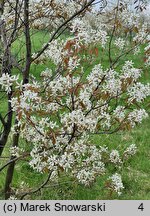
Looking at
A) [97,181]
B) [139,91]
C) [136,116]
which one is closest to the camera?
[139,91]

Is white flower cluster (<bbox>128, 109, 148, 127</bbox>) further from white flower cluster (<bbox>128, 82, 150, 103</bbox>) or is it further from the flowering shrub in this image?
white flower cluster (<bbox>128, 82, 150, 103</bbox>)

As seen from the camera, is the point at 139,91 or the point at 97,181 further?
the point at 97,181

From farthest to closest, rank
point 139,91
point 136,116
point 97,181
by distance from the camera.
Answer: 1. point 97,181
2. point 136,116
3. point 139,91

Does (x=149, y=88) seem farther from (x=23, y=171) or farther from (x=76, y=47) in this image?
(x=23, y=171)

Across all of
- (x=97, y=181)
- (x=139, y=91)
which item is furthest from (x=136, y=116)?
(x=97, y=181)

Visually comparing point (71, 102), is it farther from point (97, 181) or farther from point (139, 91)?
point (97, 181)

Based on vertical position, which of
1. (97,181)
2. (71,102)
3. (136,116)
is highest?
(71,102)

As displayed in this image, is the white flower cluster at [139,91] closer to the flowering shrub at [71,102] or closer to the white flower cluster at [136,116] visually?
the flowering shrub at [71,102]

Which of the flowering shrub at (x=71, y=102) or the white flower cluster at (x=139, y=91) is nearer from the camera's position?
the flowering shrub at (x=71, y=102)

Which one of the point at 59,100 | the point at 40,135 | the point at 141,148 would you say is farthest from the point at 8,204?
the point at 141,148

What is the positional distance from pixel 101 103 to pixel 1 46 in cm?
163

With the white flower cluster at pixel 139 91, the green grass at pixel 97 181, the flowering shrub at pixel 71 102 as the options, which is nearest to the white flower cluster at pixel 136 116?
the flowering shrub at pixel 71 102

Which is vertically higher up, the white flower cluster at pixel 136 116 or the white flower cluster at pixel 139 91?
the white flower cluster at pixel 139 91

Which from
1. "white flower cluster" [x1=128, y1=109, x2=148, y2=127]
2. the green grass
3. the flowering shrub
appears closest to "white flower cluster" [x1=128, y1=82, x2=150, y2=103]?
the flowering shrub
